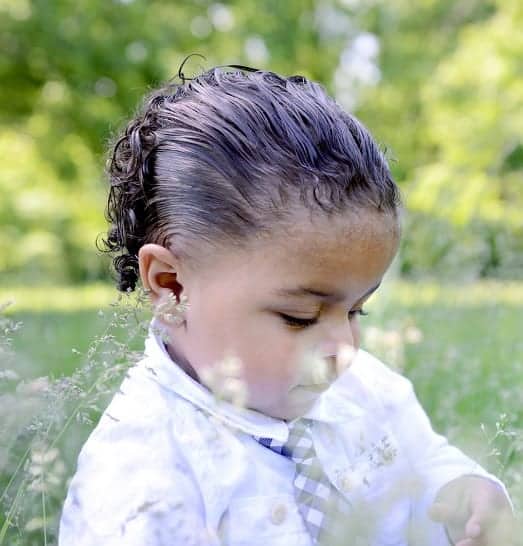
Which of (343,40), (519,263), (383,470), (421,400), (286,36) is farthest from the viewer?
(343,40)

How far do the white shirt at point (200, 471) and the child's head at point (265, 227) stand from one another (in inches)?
3.4

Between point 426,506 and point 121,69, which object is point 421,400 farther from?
point 121,69

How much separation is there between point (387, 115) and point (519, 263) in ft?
46.9

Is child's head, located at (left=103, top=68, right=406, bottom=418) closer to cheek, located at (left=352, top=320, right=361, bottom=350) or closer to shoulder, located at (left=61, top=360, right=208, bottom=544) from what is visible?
cheek, located at (left=352, top=320, right=361, bottom=350)

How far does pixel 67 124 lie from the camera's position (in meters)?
14.6

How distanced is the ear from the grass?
135 millimetres

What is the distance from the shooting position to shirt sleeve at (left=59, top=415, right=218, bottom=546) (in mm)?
1448

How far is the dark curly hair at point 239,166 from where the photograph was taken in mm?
1700

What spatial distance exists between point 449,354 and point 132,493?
1.99 meters

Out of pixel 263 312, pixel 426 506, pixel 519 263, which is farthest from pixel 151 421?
pixel 519 263

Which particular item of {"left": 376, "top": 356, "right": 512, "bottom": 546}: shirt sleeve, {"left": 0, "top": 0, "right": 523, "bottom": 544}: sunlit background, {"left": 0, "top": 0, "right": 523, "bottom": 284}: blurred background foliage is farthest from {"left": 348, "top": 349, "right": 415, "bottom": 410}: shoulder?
{"left": 0, "top": 0, "right": 523, "bottom": 284}: blurred background foliage

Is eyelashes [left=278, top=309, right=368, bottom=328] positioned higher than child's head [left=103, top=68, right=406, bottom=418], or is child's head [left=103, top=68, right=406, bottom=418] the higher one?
child's head [left=103, top=68, right=406, bottom=418]

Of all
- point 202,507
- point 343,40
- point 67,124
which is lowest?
point 202,507

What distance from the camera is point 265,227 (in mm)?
1674
